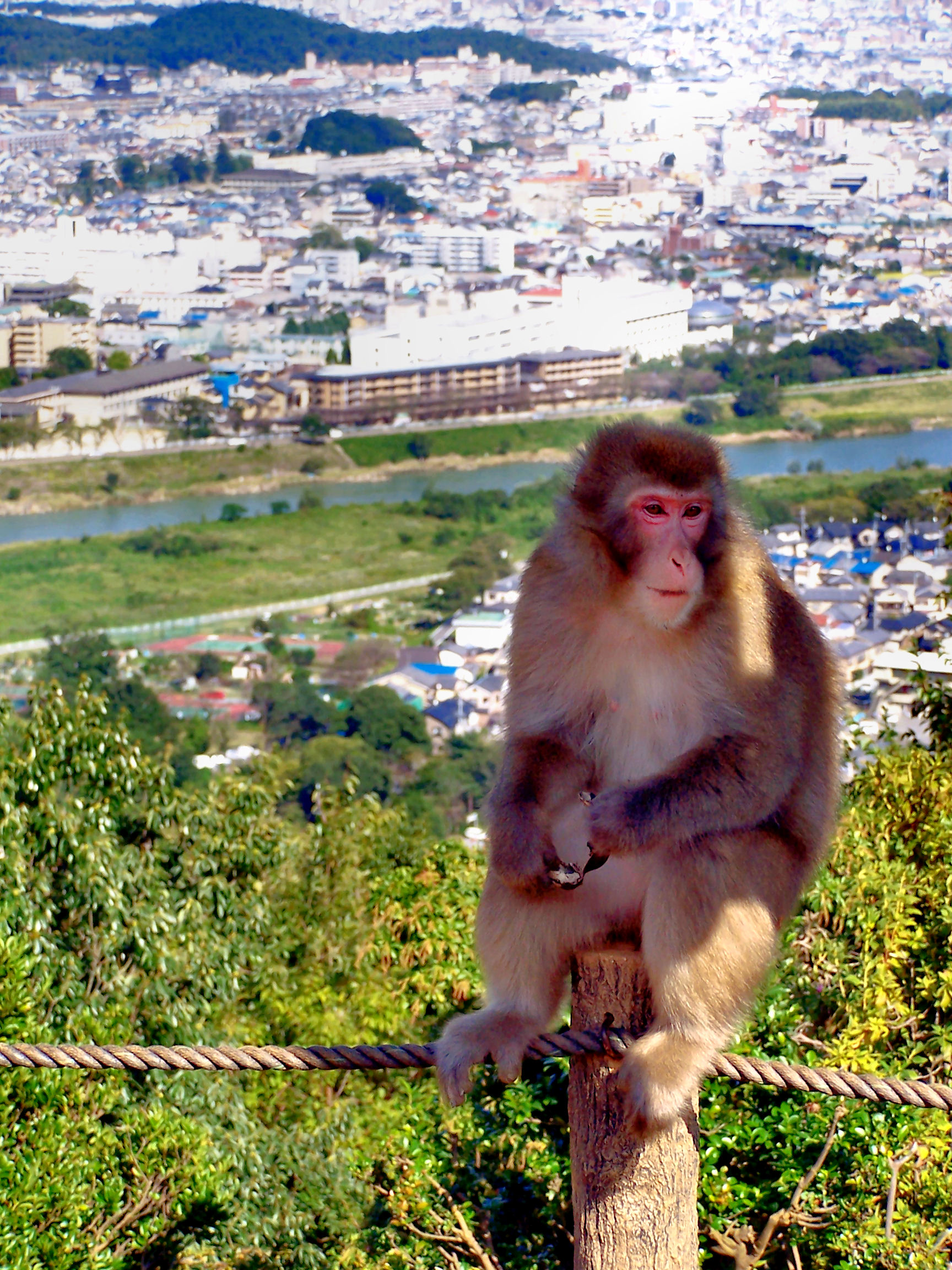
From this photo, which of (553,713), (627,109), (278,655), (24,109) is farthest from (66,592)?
(553,713)

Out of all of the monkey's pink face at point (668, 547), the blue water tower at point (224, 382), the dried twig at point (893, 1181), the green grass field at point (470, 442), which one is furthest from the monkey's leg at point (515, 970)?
the blue water tower at point (224, 382)

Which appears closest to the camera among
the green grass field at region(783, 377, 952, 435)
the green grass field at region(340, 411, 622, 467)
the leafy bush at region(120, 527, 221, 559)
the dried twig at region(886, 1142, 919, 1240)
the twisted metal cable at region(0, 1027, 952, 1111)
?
the twisted metal cable at region(0, 1027, 952, 1111)

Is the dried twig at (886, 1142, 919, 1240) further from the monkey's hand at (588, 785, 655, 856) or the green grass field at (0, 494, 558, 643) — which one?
the green grass field at (0, 494, 558, 643)

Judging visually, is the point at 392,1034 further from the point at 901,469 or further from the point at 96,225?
the point at 96,225

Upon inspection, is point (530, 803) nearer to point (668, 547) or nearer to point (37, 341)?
point (668, 547)

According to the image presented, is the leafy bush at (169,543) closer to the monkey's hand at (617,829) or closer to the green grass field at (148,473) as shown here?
the green grass field at (148,473)

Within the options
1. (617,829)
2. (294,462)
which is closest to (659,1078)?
(617,829)

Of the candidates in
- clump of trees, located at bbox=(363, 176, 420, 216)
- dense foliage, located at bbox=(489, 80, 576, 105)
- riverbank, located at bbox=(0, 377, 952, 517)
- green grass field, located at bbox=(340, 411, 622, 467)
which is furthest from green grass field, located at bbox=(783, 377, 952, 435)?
clump of trees, located at bbox=(363, 176, 420, 216)
